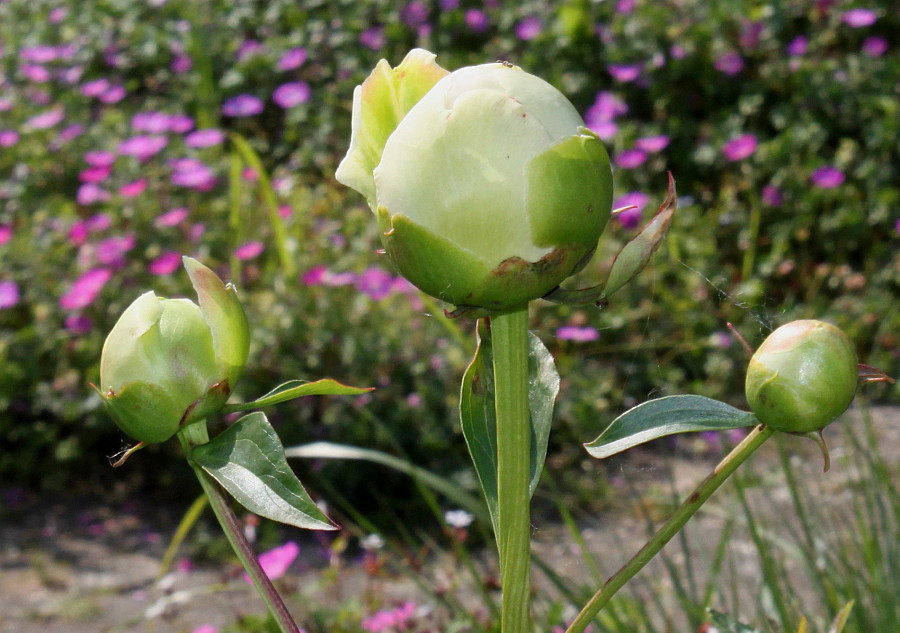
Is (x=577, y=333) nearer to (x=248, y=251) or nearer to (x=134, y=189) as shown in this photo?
(x=248, y=251)

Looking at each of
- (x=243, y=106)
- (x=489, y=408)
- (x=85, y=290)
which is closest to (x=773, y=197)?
(x=243, y=106)

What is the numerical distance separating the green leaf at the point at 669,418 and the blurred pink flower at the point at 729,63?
2.99 meters

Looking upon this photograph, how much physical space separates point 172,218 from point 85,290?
12.3 inches

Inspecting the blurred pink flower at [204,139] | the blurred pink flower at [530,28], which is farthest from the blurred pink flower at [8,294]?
the blurred pink flower at [530,28]

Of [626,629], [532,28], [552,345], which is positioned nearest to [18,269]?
[552,345]

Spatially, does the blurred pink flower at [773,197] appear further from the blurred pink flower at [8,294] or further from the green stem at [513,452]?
the green stem at [513,452]

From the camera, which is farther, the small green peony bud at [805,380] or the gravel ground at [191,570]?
the gravel ground at [191,570]

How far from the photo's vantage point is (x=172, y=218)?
102 inches

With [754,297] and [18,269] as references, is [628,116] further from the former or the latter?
[18,269]

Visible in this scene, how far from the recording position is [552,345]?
97.1 inches

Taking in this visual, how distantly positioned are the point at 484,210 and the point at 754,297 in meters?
2.35

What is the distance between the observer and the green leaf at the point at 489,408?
0.40 meters

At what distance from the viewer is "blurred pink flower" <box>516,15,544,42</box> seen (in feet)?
11.2

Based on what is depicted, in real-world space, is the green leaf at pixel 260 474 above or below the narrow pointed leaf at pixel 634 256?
below
